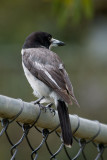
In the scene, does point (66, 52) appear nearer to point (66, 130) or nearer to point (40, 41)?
point (40, 41)

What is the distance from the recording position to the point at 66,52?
41.8ft

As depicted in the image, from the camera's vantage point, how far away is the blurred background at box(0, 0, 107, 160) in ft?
36.4

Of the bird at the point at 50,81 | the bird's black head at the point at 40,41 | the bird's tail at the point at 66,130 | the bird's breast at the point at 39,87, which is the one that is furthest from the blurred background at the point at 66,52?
the bird's tail at the point at 66,130

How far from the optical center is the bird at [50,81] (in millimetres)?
4354

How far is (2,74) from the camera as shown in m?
11.8

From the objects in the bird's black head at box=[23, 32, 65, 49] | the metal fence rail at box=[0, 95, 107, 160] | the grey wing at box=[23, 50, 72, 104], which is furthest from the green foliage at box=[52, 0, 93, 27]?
the bird's black head at box=[23, 32, 65, 49]

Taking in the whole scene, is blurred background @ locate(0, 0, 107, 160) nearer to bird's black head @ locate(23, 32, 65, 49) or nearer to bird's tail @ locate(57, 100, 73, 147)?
bird's black head @ locate(23, 32, 65, 49)

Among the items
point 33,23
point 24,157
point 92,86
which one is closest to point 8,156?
point 24,157

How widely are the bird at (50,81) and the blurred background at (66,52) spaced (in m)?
3.92

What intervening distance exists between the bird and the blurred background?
3922 mm

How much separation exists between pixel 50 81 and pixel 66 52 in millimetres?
7764

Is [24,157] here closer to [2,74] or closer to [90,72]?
[2,74]

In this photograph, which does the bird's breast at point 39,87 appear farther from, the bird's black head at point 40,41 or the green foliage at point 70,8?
the bird's black head at point 40,41

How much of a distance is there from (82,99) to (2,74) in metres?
1.46
